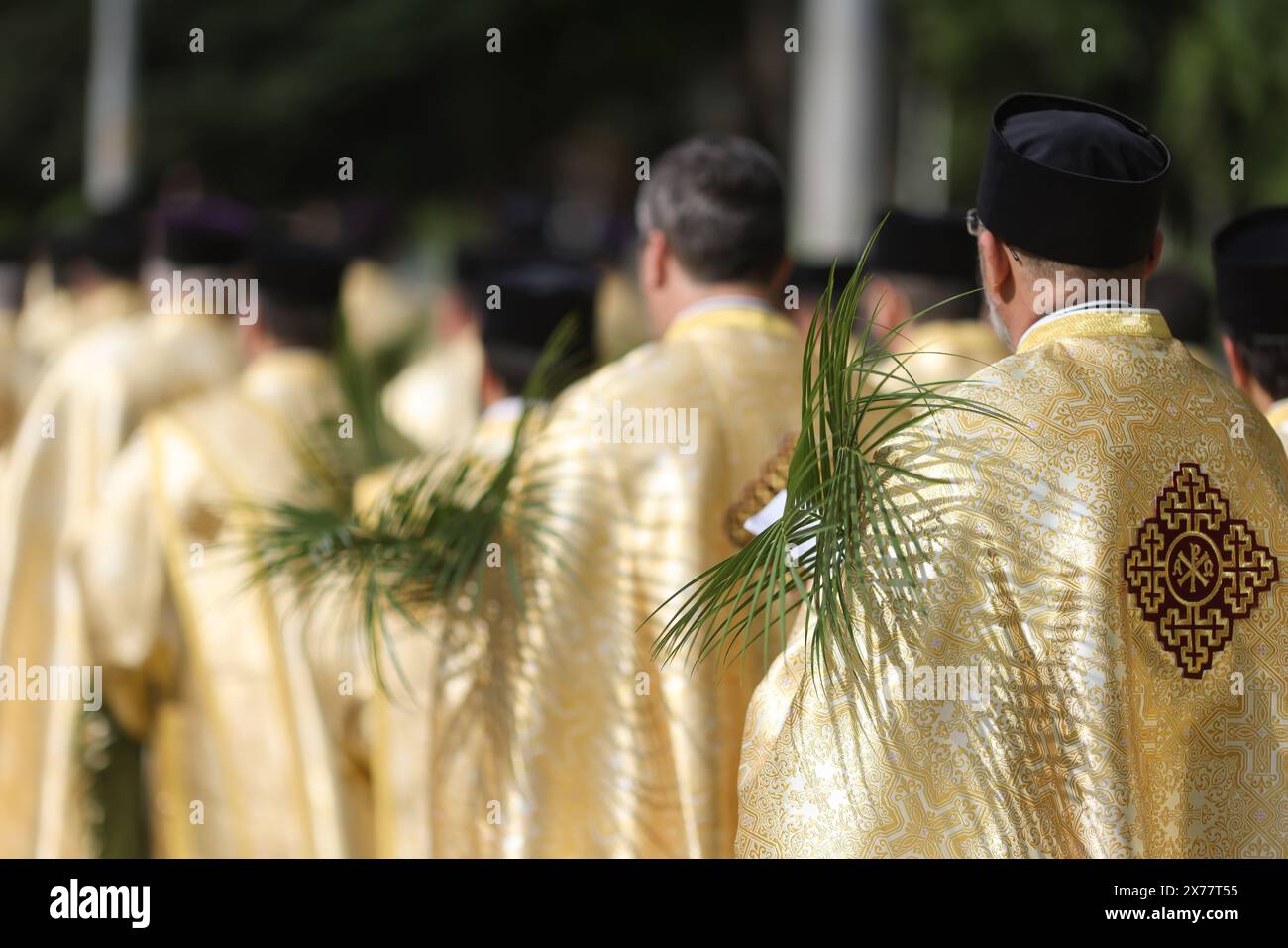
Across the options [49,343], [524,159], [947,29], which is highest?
[524,159]

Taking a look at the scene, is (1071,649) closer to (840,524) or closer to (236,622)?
(840,524)

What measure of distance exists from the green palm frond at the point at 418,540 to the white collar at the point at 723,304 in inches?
14.3

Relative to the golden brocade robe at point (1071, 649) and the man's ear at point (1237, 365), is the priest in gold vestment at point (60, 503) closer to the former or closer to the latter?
the man's ear at point (1237, 365)

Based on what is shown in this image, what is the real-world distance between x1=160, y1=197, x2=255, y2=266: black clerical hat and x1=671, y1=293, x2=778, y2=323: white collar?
303 cm

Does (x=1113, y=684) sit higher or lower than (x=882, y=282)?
lower

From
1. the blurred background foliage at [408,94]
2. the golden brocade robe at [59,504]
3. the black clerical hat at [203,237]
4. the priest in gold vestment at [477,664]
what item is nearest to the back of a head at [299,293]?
the golden brocade robe at [59,504]

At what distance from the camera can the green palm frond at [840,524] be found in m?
2.58

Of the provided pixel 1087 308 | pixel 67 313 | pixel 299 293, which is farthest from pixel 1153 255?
pixel 67 313

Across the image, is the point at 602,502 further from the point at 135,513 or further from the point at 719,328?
the point at 135,513

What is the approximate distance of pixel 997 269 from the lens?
110 inches

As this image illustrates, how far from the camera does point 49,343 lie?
30.8ft

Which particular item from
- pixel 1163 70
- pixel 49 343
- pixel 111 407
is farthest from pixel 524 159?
pixel 111 407

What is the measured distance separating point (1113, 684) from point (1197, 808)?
24 cm

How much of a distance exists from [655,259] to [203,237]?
10.1ft
